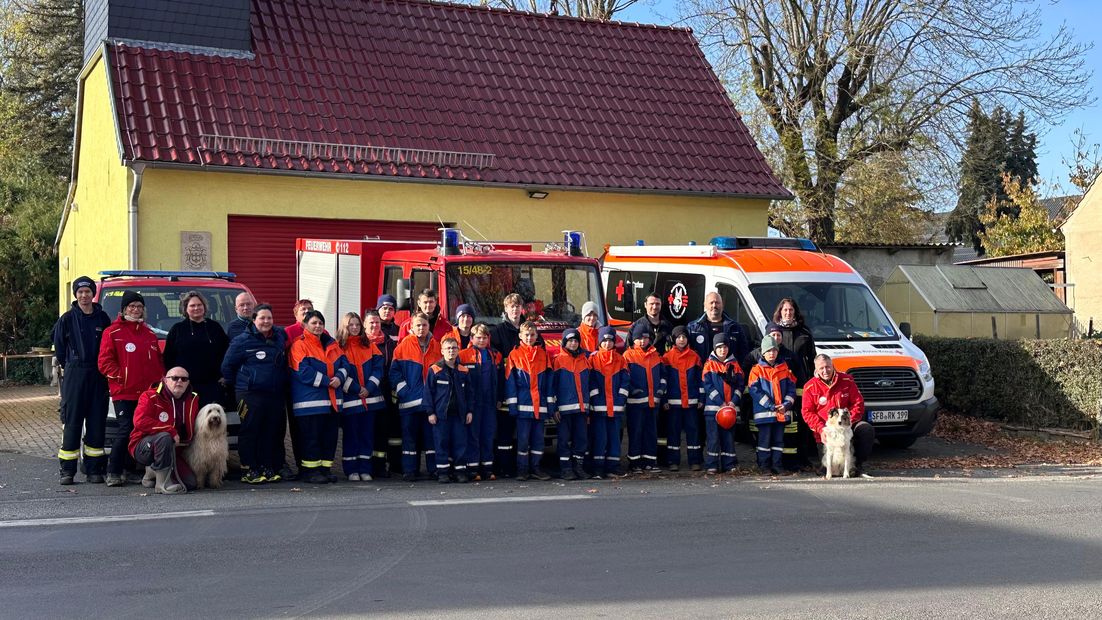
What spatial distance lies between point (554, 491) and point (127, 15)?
11489 millimetres

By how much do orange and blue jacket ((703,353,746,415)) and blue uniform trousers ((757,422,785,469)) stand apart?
0.40 metres

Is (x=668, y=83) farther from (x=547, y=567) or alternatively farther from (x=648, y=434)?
(x=547, y=567)

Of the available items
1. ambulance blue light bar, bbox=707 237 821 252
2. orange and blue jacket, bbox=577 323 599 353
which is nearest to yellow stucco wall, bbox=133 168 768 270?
ambulance blue light bar, bbox=707 237 821 252

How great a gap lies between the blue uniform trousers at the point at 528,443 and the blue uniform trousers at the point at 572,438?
0.75 ft

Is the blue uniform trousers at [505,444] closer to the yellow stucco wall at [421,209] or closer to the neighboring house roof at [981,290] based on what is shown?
the yellow stucco wall at [421,209]

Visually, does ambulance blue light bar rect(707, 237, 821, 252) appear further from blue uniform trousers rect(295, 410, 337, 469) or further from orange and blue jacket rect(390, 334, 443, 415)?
blue uniform trousers rect(295, 410, 337, 469)

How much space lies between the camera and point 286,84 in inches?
715

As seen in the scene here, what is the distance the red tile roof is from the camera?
1695 cm

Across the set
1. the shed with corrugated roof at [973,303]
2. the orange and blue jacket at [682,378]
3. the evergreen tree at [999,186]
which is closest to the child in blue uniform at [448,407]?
the orange and blue jacket at [682,378]

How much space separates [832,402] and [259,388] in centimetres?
558

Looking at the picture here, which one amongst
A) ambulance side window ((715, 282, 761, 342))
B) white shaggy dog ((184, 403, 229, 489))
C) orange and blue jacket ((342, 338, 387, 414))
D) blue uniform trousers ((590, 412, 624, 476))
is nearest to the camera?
white shaggy dog ((184, 403, 229, 489))

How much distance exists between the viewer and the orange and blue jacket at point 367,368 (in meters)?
10.8

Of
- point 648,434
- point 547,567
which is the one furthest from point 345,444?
point 547,567

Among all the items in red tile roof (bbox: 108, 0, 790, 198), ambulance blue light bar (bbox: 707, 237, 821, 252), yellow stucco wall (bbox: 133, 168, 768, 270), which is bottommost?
ambulance blue light bar (bbox: 707, 237, 821, 252)
